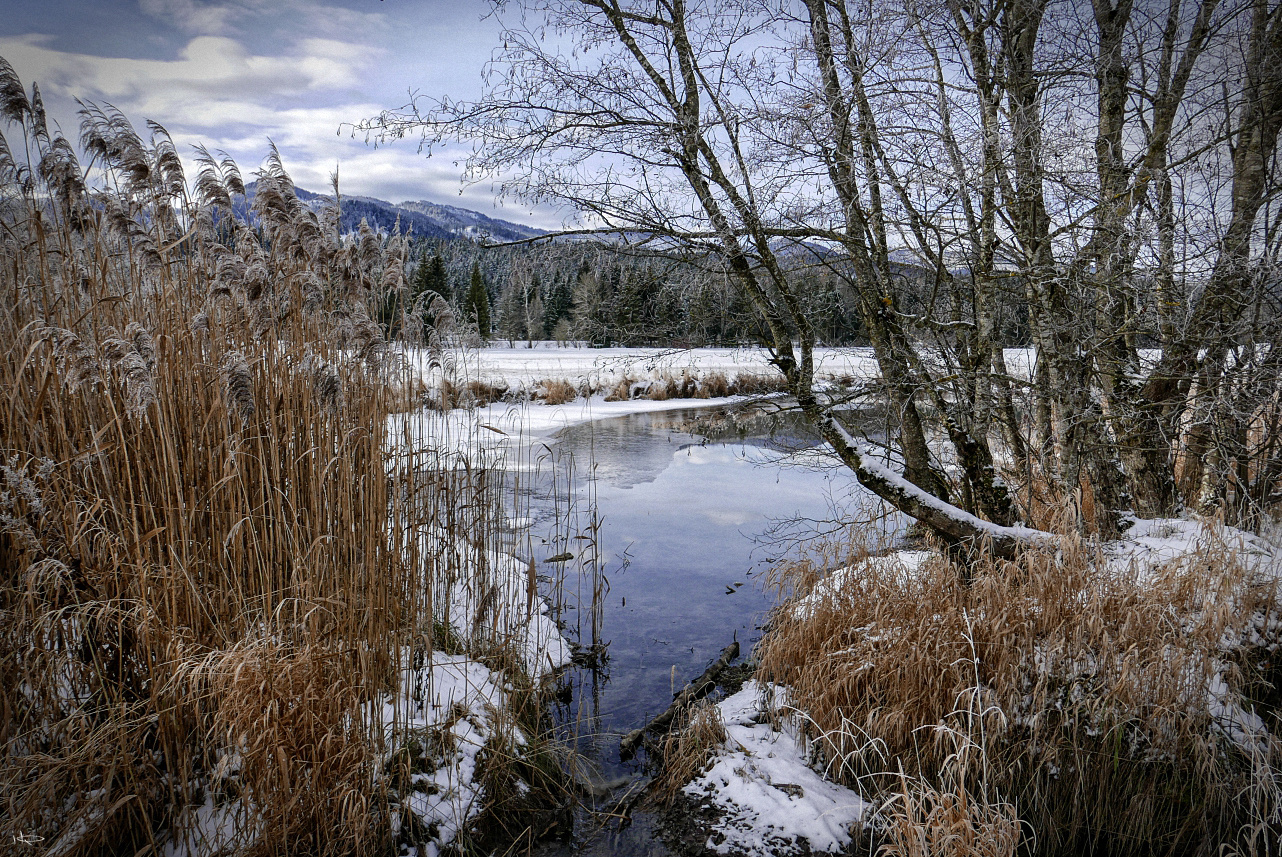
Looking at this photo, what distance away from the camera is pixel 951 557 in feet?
13.3

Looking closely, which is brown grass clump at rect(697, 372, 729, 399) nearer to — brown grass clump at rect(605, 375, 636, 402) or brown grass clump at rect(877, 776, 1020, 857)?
brown grass clump at rect(605, 375, 636, 402)

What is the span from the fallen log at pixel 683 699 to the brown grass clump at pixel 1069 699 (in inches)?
20.1

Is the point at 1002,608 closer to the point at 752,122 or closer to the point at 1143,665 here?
the point at 1143,665

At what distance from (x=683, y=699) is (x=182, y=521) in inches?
103

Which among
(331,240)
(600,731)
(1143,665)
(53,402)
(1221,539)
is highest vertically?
(331,240)

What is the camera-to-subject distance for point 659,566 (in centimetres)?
585

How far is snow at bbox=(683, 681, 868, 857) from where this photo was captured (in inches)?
108

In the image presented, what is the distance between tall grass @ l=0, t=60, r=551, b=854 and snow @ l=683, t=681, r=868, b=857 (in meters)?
1.41

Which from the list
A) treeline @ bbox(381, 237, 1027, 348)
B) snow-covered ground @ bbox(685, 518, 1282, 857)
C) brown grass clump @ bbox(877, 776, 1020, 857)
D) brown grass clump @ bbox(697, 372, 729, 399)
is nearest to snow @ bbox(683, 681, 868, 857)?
snow-covered ground @ bbox(685, 518, 1282, 857)

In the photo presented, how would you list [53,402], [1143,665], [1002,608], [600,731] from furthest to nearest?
[600,731] < [1002,608] < [1143,665] < [53,402]

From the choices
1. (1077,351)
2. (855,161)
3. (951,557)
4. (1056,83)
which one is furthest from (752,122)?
(951,557)

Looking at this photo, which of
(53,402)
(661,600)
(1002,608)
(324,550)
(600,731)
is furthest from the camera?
(661,600)

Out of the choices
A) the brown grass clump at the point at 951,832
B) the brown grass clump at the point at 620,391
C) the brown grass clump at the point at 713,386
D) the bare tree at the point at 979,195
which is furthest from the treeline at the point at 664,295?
the brown grass clump at the point at 713,386

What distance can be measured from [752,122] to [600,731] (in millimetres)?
3626
